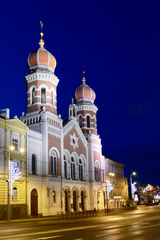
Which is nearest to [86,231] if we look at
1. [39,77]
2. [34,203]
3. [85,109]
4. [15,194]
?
[15,194]

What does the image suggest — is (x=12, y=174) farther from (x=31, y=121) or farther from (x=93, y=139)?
(x=93, y=139)

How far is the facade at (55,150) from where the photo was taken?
42875 millimetres

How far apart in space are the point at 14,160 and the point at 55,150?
1013 centimetres

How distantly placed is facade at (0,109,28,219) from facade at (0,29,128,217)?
1088 millimetres

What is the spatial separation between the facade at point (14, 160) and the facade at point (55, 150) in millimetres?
1088

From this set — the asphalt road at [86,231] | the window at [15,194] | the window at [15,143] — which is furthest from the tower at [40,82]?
the asphalt road at [86,231]

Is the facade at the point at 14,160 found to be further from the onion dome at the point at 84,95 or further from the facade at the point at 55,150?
the onion dome at the point at 84,95

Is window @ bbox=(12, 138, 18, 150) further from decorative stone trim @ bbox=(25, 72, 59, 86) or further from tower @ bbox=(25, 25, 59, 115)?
decorative stone trim @ bbox=(25, 72, 59, 86)

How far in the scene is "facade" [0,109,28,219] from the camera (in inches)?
1427

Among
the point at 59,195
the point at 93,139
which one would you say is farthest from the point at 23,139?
the point at 93,139

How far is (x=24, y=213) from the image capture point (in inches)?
1517

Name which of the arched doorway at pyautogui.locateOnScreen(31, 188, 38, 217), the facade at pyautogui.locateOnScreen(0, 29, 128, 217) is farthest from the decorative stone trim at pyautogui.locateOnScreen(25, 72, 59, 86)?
the arched doorway at pyautogui.locateOnScreen(31, 188, 38, 217)

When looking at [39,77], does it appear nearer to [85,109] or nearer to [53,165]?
[53,165]

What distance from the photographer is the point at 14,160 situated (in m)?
38.8
